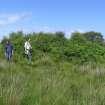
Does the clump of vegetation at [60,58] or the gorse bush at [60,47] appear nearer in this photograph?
the clump of vegetation at [60,58]

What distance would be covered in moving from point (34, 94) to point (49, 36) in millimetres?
28774

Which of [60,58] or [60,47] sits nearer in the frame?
[60,58]

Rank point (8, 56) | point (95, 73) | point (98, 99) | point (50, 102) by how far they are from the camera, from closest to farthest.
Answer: point (50, 102)
point (98, 99)
point (95, 73)
point (8, 56)

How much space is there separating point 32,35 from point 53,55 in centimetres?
530

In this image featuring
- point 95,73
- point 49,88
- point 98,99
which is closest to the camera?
point 98,99

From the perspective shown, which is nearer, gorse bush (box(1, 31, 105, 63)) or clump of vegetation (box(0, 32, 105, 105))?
clump of vegetation (box(0, 32, 105, 105))

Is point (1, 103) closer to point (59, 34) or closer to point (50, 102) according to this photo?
point (50, 102)

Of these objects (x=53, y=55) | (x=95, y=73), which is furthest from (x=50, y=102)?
(x=53, y=55)

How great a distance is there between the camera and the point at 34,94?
30.3 feet

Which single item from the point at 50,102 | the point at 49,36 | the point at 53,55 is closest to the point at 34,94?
the point at 50,102

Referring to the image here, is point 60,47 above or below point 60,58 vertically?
above

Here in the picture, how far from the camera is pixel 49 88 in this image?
10219 mm

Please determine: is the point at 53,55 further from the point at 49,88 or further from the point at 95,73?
the point at 49,88

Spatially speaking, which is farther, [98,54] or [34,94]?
[98,54]
